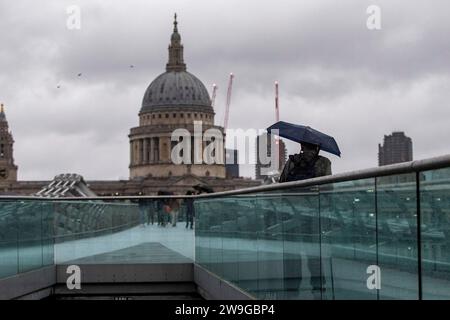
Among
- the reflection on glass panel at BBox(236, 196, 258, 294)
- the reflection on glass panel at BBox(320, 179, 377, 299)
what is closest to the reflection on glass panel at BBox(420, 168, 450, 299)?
the reflection on glass panel at BBox(320, 179, 377, 299)

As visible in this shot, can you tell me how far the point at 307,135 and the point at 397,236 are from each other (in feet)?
26.6

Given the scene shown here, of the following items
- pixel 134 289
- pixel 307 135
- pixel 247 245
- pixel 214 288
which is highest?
pixel 307 135

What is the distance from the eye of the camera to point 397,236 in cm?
805

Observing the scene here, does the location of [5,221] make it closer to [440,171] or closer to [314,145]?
[314,145]

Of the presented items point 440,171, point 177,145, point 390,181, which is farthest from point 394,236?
point 177,145

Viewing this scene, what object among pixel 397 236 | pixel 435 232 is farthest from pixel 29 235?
pixel 435 232

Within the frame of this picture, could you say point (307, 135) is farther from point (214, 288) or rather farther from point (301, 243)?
point (301, 243)

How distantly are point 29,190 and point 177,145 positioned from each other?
2531 cm

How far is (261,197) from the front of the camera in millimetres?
13039

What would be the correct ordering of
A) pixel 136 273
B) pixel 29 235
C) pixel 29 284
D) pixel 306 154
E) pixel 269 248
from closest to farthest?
1. pixel 269 248
2. pixel 306 154
3. pixel 29 284
4. pixel 29 235
5. pixel 136 273

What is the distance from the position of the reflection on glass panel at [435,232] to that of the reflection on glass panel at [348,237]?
984 millimetres

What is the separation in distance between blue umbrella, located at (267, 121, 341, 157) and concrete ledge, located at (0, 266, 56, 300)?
163 inches

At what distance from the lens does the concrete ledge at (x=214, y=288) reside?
1472 cm

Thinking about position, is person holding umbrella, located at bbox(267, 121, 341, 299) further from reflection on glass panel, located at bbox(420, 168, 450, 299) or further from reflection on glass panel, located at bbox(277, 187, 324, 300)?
reflection on glass panel, located at bbox(420, 168, 450, 299)
